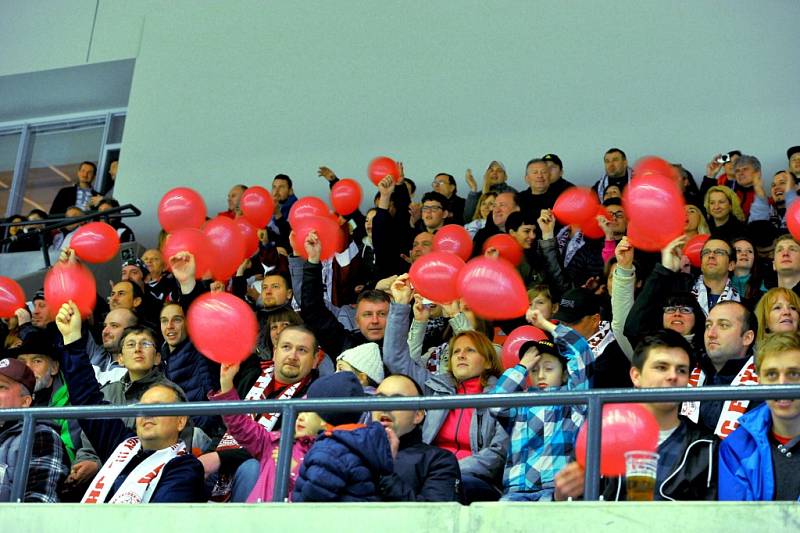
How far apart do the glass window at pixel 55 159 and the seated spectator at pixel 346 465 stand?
30.7ft

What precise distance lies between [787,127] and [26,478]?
20.9 feet

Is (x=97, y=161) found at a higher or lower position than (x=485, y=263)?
higher

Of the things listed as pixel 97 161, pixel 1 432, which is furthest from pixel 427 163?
pixel 1 432

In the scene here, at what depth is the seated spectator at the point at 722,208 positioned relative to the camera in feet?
24.2

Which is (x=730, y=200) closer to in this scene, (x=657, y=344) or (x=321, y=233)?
(x=321, y=233)

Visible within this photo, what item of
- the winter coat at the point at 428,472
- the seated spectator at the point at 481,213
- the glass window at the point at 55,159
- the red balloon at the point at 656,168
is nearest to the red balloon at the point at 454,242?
the seated spectator at the point at 481,213

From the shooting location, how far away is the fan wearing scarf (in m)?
4.55

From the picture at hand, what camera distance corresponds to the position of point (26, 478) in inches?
178

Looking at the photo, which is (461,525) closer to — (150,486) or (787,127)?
(150,486)

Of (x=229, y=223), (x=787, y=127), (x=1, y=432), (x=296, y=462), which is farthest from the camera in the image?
(x=787, y=127)

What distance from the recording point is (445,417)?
4961mm

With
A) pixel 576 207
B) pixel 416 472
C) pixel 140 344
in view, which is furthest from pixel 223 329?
pixel 576 207

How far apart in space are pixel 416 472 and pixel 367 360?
1.31m

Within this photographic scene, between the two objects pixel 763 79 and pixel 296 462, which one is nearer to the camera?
pixel 296 462
